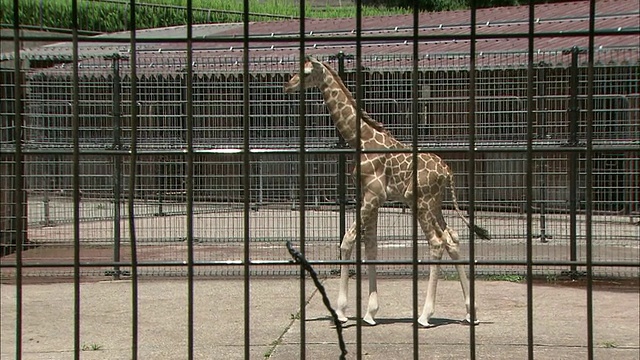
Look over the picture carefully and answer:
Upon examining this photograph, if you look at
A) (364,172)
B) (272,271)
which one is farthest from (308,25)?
(364,172)

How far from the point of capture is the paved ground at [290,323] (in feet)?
21.9

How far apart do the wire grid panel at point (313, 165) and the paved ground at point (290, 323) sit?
1.13 m

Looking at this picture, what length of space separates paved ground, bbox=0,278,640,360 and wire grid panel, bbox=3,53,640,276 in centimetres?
113

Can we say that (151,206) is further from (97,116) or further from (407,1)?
(407,1)

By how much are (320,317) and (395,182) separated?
51.8 inches

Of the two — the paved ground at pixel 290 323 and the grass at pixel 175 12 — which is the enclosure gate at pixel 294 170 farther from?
the grass at pixel 175 12

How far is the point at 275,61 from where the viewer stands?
996 centimetres

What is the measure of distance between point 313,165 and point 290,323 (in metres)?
3.45

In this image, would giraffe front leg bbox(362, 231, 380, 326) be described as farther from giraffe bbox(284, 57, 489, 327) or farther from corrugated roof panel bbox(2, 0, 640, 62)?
corrugated roof panel bbox(2, 0, 640, 62)

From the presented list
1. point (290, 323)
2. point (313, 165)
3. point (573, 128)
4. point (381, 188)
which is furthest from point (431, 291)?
point (313, 165)

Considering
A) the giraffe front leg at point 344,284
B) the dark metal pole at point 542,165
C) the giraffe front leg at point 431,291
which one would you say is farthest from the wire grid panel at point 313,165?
the giraffe front leg at point 344,284

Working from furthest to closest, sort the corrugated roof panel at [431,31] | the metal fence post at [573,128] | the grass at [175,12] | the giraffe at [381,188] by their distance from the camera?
the grass at [175,12]
the corrugated roof panel at [431,31]
the metal fence post at [573,128]
the giraffe at [381,188]

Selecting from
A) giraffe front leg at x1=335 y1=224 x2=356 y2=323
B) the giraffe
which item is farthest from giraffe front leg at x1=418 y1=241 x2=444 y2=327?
giraffe front leg at x1=335 y1=224 x2=356 y2=323

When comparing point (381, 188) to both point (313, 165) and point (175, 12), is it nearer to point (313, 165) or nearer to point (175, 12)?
point (313, 165)
